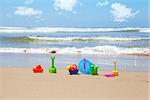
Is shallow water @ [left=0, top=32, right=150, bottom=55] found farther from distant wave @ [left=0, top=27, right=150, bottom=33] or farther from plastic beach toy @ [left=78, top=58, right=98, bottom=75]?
distant wave @ [left=0, top=27, right=150, bottom=33]

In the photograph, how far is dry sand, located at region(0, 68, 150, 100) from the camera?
654 centimetres

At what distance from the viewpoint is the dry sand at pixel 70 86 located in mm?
6535

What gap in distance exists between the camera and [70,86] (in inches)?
297

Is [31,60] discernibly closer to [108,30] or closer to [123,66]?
[123,66]

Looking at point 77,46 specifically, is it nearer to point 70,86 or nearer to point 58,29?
point 70,86

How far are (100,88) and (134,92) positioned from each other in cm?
67

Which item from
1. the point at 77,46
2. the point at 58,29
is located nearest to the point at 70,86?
the point at 77,46

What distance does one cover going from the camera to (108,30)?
37.7 meters

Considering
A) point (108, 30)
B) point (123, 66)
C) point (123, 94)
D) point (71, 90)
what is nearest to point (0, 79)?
point (71, 90)

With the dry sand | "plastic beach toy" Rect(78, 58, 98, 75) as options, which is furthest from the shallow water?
the dry sand

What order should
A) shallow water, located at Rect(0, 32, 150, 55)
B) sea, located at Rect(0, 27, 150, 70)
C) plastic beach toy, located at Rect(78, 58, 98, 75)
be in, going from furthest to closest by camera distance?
shallow water, located at Rect(0, 32, 150, 55) < sea, located at Rect(0, 27, 150, 70) < plastic beach toy, located at Rect(78, 58, 98, 75)

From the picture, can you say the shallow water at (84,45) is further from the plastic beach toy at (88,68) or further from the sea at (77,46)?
the plastic beach toy at (88,68)

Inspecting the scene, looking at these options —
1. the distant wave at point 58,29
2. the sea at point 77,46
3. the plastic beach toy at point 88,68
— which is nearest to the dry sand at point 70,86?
the plastic beach toy at point 88,68

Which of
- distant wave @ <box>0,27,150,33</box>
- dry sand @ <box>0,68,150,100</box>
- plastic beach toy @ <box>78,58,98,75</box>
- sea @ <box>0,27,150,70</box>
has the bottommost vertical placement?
dry sand @ <box>0,68,150,100</box>
